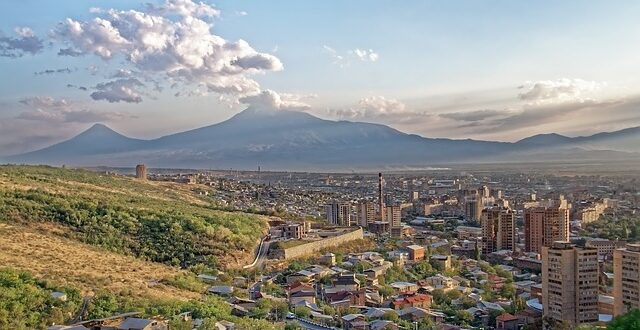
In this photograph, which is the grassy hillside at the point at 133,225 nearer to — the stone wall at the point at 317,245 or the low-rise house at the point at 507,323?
the stone wall at the point at 317,245

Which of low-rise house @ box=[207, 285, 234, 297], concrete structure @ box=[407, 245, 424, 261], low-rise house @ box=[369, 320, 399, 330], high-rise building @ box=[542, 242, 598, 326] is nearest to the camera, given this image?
low-rise house @ box=[369, 320, 399, 330]

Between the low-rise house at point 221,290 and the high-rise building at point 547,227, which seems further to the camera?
the high-rise building at point 547,227

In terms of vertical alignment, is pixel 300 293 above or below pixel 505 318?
above

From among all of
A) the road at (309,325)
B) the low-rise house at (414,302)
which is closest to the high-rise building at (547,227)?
the low-rise house at (414,302)

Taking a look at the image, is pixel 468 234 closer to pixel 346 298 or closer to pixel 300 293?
pixel 346 298

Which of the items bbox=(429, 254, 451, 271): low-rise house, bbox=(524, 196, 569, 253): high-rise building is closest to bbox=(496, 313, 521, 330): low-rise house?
bbox=(429, 254, 451, 271): low-rise house

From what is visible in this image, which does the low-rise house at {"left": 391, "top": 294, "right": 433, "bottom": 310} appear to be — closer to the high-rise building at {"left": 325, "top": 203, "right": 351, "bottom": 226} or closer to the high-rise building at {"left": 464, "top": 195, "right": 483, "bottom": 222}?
the high-rise building at {"left": 325, "top": 203, "right": 351, "bottom": 226}

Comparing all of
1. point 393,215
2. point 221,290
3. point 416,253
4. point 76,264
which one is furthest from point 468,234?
point 76,264
